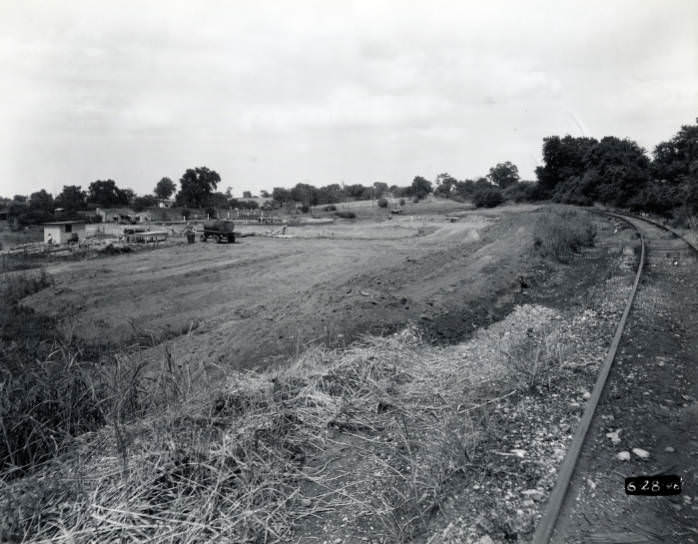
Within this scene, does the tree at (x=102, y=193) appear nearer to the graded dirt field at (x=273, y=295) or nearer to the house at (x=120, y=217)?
the house at (x=120, y=217)

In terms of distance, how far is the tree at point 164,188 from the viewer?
115875mm

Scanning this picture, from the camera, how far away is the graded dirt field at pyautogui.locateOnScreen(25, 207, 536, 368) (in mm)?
8836

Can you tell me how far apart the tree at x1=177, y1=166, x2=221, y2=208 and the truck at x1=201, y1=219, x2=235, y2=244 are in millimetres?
48647

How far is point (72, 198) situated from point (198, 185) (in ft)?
88.4

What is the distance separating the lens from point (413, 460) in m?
3.90

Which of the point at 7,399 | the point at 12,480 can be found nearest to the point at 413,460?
the point at 12,480

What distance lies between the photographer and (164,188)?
116m

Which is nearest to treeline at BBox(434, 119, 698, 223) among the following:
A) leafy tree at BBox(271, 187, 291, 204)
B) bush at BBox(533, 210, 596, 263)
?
bush at BBox(533, 210, 596, 263)

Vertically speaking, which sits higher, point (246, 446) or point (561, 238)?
point (561, 238)

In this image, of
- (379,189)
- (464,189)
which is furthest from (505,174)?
(379,189)

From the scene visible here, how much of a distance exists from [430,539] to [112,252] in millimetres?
34642

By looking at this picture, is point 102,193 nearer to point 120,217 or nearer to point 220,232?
point 120,217

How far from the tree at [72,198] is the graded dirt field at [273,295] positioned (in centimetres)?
6484

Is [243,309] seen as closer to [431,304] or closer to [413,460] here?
[431,304]
